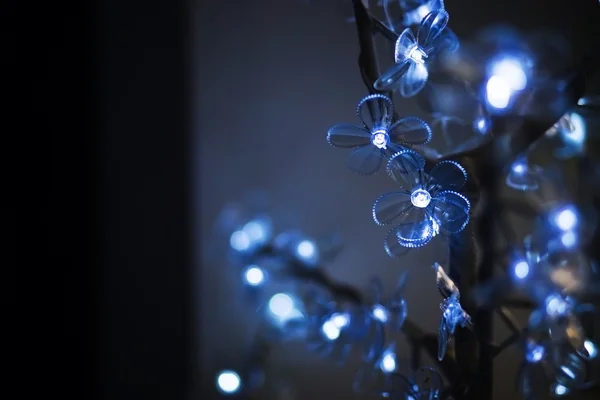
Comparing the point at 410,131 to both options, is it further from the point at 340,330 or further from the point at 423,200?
the point at 340,330

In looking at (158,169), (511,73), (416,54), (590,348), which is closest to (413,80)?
(416,54)

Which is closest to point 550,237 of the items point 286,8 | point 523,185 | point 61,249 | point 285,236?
point 523,185

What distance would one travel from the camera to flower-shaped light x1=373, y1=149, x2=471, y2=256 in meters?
0.38

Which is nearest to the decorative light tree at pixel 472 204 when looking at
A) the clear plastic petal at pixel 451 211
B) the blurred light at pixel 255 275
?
the clear plastic petal at pixel 451 211

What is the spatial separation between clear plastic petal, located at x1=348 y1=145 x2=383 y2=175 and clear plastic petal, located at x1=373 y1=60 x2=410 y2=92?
44 mm

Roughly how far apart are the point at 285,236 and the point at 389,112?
1.17 ft

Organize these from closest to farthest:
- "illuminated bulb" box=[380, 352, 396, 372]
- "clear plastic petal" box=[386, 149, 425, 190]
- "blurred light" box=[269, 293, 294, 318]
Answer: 1. "clear plastic petal" box=[386, 149, 425, 190]
2. "illuminated bulb" box=[380, 352, 396, 372]
3. "blurred light" box=[269, 293, 294, 318]

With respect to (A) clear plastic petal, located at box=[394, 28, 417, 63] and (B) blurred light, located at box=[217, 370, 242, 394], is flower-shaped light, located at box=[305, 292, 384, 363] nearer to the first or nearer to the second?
(B) blurred light, located at box=[217, 370, 242, 394]

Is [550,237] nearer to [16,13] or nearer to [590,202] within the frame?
[590,202]

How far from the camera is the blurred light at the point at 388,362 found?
1.58 feet

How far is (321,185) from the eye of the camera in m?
0.78

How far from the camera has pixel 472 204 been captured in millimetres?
414

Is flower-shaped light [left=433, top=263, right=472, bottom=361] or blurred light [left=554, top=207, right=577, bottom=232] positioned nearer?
flower-shaped light [left=433, top=263, right=472, bottom=361]

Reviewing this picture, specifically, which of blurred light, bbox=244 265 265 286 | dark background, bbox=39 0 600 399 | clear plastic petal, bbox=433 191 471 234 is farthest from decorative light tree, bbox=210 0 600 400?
dark background, bbox=39 0 600 399
